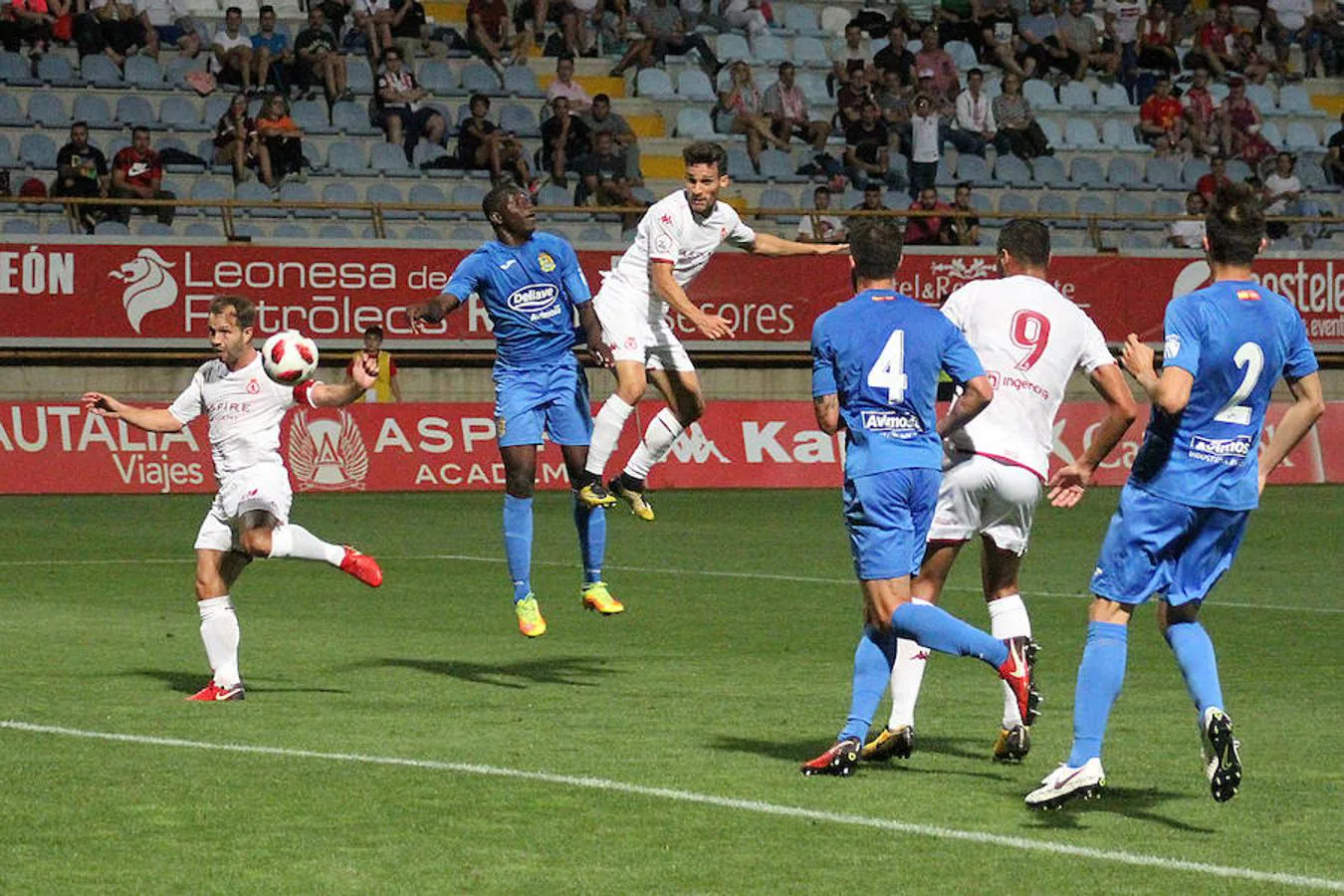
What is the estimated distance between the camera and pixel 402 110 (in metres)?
29.4

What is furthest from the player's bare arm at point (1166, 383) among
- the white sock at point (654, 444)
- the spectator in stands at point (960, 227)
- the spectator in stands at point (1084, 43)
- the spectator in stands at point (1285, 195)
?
the spectator in stands at point (1084, 43)

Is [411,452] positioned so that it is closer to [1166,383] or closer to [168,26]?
[168,26]

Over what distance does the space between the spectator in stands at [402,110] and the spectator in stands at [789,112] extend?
485 centimetres

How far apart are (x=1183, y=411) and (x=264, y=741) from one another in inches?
152

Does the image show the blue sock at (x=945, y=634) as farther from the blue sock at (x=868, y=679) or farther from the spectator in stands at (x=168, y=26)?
the spectator in stands at (x=168, y=26)

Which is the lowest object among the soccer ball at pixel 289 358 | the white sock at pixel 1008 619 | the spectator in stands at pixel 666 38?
the white sock at pixel 1008 619

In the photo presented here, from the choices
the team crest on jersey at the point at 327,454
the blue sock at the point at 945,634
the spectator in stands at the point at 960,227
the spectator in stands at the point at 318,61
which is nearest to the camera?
the blue sock at the point at 945,634

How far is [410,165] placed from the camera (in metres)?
29.4

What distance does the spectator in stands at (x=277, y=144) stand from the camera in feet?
91.1

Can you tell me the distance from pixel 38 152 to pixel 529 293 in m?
16.9

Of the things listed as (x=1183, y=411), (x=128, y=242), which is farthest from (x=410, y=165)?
(x=1183, y=411)

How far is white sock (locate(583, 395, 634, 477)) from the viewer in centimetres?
1265

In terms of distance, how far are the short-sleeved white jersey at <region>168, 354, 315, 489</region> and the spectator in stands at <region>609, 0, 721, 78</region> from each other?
22.2m

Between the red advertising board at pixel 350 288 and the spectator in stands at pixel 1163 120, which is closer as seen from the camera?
the red advertising board at pixel 350 288
